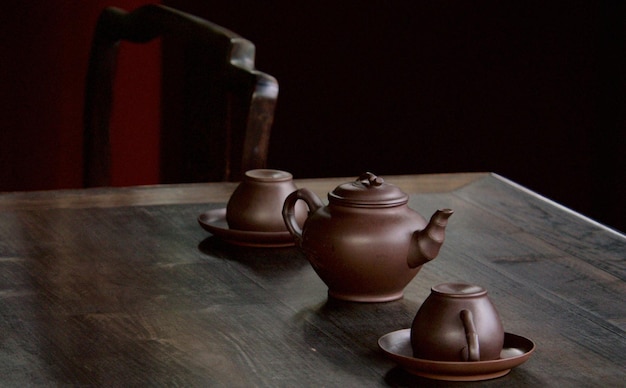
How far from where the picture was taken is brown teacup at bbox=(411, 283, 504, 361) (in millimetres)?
928

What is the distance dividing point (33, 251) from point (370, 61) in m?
2.27

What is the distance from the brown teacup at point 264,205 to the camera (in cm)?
139

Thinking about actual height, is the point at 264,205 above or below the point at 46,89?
above

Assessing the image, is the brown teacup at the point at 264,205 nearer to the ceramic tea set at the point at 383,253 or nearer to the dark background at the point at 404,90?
the ceramic tea set at the point at 383,253

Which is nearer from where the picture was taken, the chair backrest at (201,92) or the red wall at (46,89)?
the chair backrest at (201,92)

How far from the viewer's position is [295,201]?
125 cm

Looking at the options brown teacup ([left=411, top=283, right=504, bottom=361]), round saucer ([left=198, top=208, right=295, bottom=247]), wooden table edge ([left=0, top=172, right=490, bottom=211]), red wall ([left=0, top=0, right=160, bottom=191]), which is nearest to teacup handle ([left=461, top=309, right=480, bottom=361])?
brown teacup ([left=411, top=283, right=504, bottom=361])

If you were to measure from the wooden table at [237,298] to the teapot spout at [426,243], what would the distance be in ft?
0.16

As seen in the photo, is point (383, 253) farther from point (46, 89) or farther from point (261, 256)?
point (46, 89)

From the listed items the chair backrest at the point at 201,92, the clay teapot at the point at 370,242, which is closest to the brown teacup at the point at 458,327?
the clay teapot at the point at 370,242

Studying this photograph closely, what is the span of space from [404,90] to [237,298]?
7.90 ft

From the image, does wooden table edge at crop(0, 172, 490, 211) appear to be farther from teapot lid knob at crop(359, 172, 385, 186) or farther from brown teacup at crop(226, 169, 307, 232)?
teapot lid knob at crop(359, 172, 385, 186)

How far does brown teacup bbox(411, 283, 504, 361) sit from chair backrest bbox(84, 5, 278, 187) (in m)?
0.88

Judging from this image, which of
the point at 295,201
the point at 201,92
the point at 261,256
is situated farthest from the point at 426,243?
the point at 201,92
